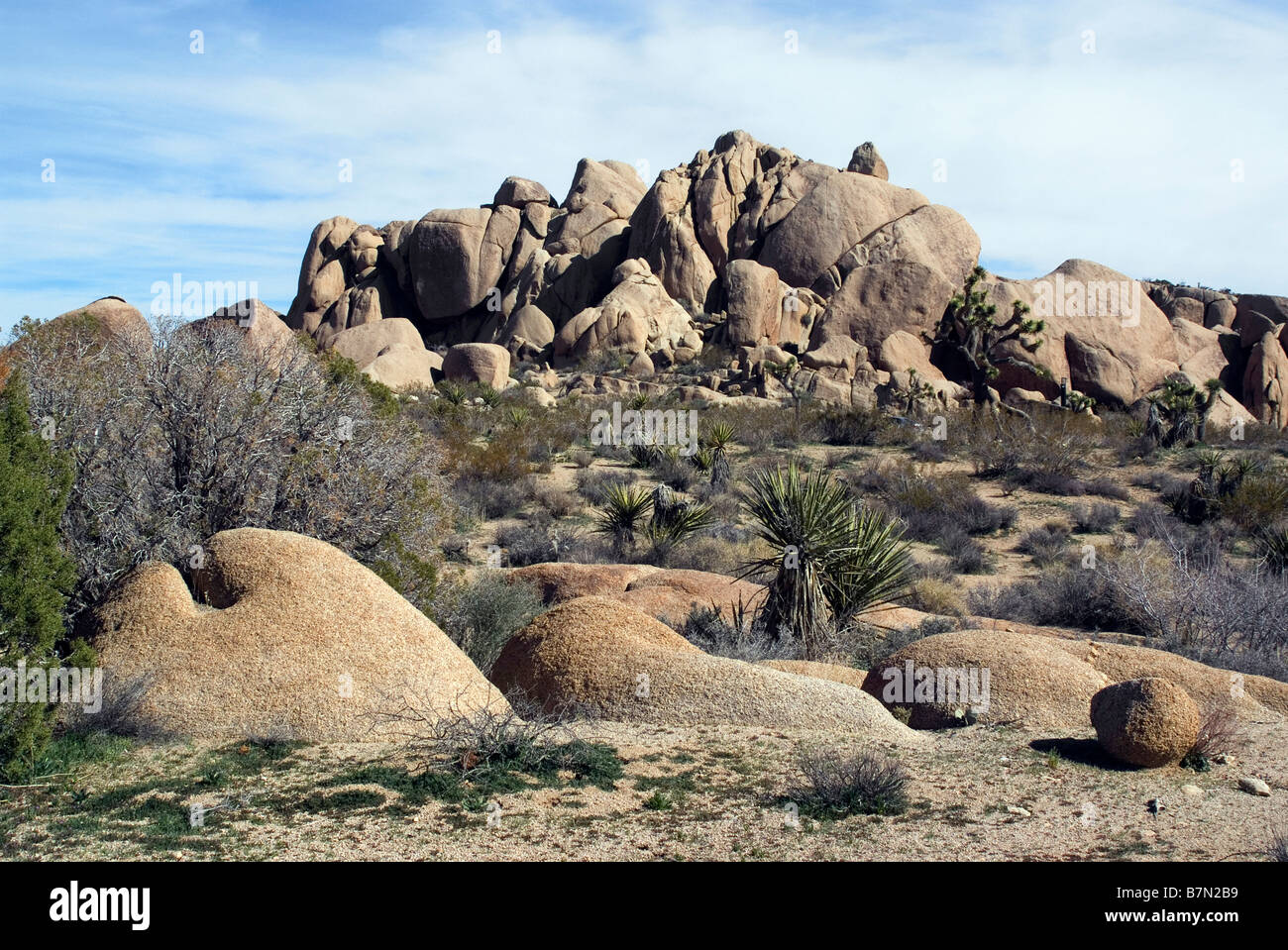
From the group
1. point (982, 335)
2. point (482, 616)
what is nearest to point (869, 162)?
point (982, 335)

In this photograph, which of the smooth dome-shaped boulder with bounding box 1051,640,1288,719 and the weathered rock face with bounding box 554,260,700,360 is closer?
the smooth dome-shaped boulder with bounding box 1051,640,1288,719

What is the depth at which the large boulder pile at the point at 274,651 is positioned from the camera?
6.35 m

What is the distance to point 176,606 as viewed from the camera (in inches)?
275

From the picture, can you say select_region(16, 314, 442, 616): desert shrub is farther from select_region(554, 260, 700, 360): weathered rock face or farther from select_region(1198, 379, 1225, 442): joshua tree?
select_region(554, 260, 700, 360): weathered rock face

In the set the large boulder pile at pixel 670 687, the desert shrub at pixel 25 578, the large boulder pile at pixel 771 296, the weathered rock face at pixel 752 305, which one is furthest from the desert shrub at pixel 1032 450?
the desert shrub at pixel 25 578

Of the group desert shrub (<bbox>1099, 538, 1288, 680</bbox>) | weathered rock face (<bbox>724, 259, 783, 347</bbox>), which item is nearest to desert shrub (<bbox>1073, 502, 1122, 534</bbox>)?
desert shrub (<bbox>1099, 538, 1288, 680</bbox>)

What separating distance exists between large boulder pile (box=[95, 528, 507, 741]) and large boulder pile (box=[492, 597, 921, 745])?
60 centimetres

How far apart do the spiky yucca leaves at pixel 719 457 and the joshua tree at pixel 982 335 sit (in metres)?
14.2

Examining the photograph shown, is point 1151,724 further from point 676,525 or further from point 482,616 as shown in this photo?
point 676,525

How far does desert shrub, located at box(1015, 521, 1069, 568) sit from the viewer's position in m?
17.1

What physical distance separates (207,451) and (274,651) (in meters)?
3.15

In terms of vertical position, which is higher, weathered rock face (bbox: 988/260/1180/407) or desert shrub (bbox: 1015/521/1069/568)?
weathered rock face (bbox: 988/260/1180/407)

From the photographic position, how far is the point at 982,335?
1542 inches
